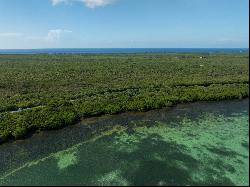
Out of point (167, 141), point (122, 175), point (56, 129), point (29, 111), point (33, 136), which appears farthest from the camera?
point (29, 111)

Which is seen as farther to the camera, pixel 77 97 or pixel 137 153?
pixel 77 97

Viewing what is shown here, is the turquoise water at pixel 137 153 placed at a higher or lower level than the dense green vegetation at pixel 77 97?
lower

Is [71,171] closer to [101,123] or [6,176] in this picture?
[6,176]

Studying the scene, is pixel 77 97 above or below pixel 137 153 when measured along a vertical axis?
above

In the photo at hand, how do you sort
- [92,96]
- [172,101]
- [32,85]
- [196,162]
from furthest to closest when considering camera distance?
[32,85]
[92,96]
[172,101]
[196,162]

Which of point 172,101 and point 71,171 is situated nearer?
point 71,171

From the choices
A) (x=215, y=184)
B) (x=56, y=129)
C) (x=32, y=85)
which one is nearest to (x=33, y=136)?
(x=56, y=129)

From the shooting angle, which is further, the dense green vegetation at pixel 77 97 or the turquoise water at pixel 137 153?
the dense green vegetation at pixel 77 97
